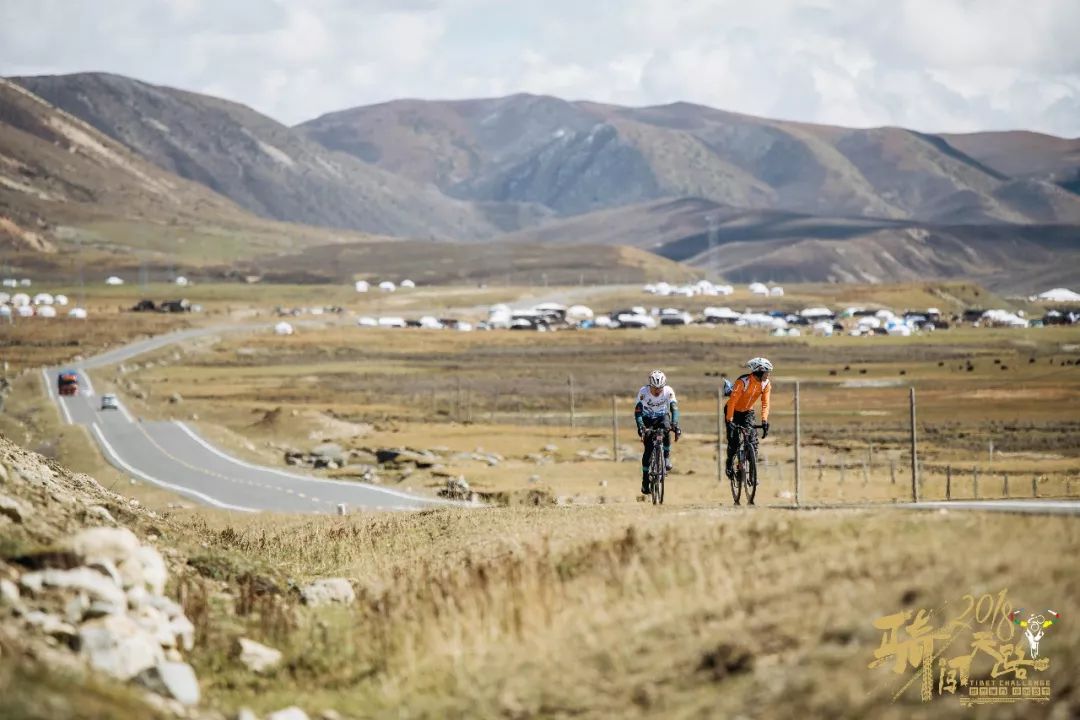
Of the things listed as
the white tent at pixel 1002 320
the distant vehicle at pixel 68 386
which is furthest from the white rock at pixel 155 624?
the white tent at pixel 1002 320

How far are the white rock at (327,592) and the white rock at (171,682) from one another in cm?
442

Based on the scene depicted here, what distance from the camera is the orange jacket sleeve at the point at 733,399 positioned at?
24984 millimetres

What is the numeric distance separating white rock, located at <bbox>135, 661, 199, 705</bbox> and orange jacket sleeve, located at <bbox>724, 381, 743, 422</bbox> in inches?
560

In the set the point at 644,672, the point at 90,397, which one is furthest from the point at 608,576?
the point at 90,397

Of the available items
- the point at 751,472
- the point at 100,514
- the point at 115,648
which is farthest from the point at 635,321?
the point at 115,648

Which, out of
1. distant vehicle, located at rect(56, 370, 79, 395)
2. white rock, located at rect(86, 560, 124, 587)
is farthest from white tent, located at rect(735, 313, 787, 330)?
white rock, located at rect(86, 560, 124, 587)

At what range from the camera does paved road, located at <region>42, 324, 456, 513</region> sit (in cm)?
4510

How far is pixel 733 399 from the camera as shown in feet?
82.2

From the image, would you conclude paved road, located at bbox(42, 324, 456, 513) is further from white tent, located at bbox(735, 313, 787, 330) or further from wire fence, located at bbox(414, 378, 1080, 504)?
white tent, located at bbox(735, 313, 787, 330)

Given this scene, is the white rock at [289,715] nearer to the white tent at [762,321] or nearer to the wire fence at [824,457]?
the wire fence at [824,457]

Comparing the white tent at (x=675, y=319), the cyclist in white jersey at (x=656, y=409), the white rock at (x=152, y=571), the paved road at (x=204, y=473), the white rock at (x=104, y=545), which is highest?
the white tent at (x=675, y=319)

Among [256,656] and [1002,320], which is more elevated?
[1002,320]

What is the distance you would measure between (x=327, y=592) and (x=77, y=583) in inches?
165

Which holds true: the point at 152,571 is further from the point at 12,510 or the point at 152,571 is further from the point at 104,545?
the point at 12,510
